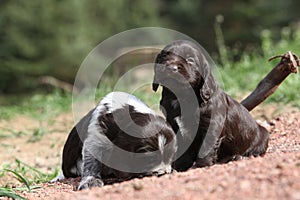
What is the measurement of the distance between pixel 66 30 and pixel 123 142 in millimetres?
30159

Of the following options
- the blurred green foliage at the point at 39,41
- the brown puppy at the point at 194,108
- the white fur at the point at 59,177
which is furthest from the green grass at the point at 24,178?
the blurred green foliage at the point at 39,41

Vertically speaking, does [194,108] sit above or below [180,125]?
above

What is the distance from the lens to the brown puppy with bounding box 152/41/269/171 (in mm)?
4473

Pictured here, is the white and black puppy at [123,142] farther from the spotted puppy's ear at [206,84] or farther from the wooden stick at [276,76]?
the wooden stick at [276,76]

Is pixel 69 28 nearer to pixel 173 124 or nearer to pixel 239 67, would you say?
pixel 239 67

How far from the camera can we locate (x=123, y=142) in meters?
4.16

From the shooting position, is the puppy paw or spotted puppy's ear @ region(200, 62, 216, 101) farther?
spotted puppy's ear @ region(200, 62, 216, 101)

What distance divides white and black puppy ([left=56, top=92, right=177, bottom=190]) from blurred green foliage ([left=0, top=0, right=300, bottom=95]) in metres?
23.7

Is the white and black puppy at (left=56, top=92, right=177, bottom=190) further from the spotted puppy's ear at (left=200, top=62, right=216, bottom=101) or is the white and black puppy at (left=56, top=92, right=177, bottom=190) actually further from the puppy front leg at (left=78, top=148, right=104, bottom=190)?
the spotted puppy's ear at (left=200, top=62, right=216, bottom=101)

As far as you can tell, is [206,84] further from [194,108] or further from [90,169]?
[90,169]

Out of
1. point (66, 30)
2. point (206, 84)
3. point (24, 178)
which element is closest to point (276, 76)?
point (206, 84)

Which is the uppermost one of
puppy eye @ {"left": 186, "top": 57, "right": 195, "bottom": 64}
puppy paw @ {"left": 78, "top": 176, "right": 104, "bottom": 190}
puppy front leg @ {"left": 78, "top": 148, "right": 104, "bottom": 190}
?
puppy eye @ {"left": 186, "top": 57, "right": 195, "bottom": 64}

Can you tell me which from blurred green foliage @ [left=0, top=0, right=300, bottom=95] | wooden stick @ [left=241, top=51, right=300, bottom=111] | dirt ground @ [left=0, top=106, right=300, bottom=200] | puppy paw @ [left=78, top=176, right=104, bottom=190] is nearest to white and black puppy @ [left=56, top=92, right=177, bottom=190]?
puppy paw @ [left=78, top=176, right=104, bottom=190]

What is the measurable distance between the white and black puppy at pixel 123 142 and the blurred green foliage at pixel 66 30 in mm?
23710
